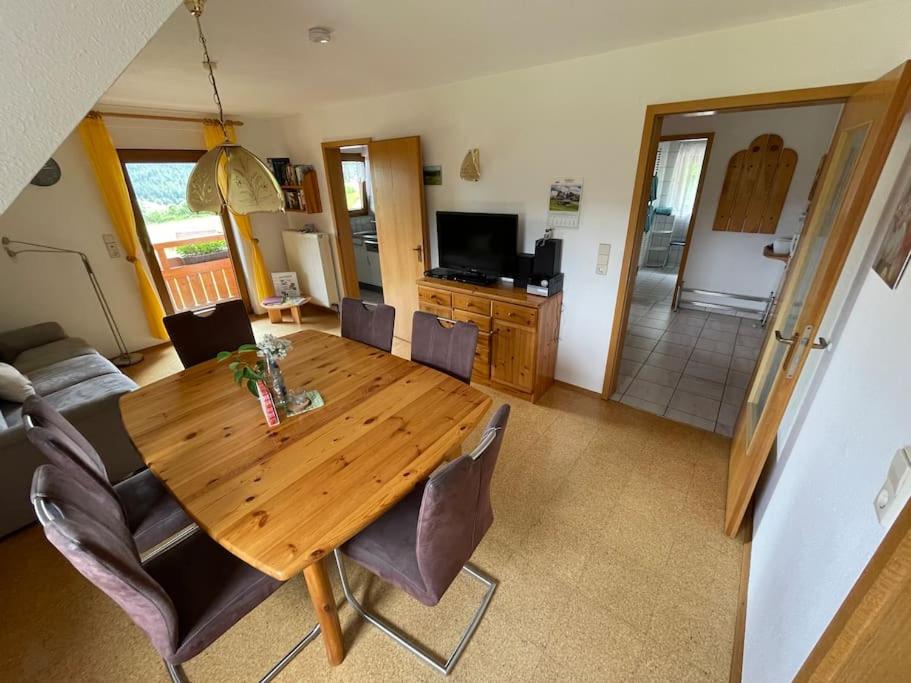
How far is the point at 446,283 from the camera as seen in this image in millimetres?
3166

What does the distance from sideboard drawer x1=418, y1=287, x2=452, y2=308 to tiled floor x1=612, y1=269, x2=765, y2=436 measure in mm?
1580

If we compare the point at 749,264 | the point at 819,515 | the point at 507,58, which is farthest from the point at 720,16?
the point at 749,264

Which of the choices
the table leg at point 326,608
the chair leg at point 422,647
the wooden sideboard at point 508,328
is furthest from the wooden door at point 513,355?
the table leg at point 326,608

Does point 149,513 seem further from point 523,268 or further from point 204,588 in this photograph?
point 523,268

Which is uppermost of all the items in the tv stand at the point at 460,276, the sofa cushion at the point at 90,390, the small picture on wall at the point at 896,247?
the small picture on wall at the point at 896,247

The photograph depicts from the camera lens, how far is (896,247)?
115 centimetres

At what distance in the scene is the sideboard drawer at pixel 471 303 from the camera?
A: 9.56 feet

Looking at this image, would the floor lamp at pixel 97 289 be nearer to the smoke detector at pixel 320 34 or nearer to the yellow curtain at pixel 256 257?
the yellow curtain at pixel 256 257

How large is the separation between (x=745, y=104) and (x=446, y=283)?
214 centimetres

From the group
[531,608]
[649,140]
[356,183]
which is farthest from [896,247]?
[356,183]

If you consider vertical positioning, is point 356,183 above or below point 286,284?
above

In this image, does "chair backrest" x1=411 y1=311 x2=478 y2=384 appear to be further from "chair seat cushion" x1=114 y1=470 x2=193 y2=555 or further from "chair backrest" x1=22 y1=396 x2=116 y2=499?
"chair backrest" x1=22 y1=396 x2=116 y2=499

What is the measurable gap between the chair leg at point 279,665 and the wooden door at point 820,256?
199cm

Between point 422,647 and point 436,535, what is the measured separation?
0.72m
